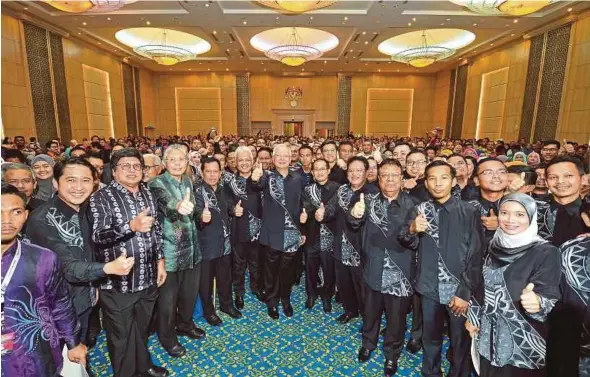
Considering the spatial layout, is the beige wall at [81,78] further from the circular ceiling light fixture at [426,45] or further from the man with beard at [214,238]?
the circular ceiling light fixture at [426,45]

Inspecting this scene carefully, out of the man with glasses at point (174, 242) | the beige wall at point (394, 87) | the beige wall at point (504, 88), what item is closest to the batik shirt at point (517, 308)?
the man with glasses at point (174, 242)

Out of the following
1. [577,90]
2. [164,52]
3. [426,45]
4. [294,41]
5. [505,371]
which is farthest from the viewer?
[294,41]

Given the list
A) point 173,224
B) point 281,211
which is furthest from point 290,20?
point 173,224

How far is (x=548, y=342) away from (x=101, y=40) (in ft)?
56.4

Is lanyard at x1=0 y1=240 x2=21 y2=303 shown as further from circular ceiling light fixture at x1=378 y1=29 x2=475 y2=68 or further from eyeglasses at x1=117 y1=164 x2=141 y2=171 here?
circular ceiling light fixture at x1=378 y1=29 x2=475 y2=68

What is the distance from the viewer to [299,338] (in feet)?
11.5

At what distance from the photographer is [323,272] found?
13.1ft

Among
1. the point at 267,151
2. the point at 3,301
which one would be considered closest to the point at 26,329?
the point at 3,301

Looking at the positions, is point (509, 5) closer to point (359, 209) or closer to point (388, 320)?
point (359, 209)

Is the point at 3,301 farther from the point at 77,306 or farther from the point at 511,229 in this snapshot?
the point at 511,229

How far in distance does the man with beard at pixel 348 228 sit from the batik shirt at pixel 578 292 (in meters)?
1.65

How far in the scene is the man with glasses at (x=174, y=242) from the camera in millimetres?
2887

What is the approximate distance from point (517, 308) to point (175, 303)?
2750mm

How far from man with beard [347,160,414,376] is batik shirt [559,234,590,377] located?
1.08m
